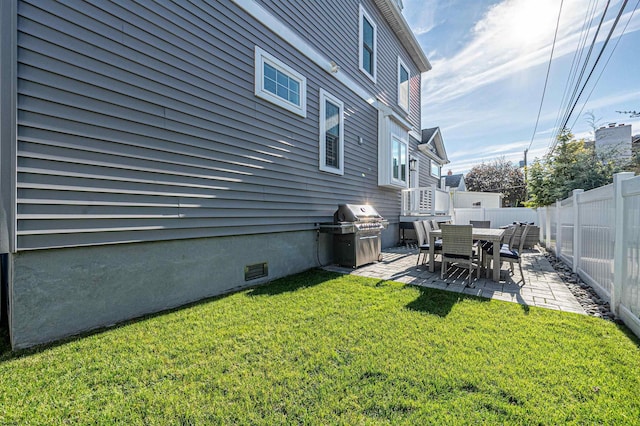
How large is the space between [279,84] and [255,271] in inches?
141

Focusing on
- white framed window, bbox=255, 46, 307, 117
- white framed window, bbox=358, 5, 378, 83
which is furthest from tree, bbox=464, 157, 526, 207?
white framed window, bbox=255, 46, 307, 117

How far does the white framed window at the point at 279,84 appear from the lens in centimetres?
457

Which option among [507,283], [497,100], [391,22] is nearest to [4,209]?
[507,283]

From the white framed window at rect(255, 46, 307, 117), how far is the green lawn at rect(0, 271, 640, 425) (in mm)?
3732

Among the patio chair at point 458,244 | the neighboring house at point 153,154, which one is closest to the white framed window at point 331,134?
the neighboring house at point 153,154

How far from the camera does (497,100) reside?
41.7ft

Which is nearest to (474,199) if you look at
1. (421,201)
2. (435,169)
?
(435,169)

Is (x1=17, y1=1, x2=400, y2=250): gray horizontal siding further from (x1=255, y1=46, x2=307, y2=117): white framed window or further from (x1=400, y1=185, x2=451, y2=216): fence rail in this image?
(x1=400, y1=185, x2=451, y2=216): fence rail

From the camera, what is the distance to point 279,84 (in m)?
5.08

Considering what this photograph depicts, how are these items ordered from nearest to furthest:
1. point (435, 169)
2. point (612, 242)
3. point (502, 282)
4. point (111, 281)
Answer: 1. point (111, 281)
2. point (612, 242)
3. point (502, 282)
4. point (435, 169)

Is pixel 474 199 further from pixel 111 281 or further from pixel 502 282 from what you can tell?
pixel 111 281

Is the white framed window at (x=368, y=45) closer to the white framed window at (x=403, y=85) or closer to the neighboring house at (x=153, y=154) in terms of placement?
the neighboring house at (x=153, y=154)

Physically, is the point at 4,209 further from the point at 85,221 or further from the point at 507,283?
the point at 507,283

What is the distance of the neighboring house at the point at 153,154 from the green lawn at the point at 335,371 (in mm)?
601
